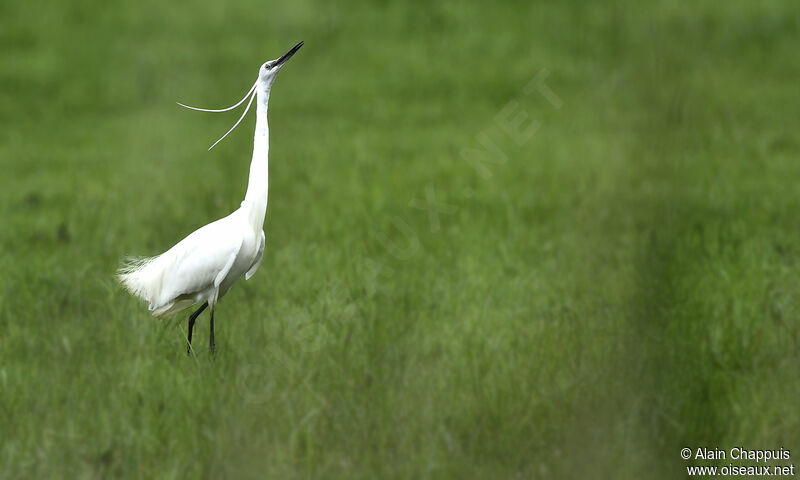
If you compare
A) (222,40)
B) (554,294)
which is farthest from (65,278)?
(222,40)

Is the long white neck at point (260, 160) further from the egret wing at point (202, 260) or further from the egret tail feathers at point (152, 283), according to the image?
the egret tail feathers at point (152, 283)

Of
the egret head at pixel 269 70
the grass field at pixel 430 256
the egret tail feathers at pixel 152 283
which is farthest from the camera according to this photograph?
the egret tail feathers at pixel 152 283

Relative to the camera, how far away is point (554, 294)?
13.2ft

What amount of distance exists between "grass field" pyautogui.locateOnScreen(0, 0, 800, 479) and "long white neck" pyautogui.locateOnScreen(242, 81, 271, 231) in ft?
1.53

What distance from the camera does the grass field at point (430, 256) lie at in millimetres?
1837

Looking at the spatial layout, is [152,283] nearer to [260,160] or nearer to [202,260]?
[202,260]

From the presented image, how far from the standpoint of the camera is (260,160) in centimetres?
234

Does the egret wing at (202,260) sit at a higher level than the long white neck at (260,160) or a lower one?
lower

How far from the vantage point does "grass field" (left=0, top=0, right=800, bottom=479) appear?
1.84m

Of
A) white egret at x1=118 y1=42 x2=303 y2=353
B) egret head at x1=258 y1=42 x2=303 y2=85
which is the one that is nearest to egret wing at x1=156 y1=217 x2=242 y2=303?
white egret at x1=118 y1=42 x2=303 y2=353

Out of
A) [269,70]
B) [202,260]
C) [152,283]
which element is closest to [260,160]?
[269,70]

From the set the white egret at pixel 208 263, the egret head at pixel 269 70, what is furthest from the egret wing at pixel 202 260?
the egret head at pixel 269 70

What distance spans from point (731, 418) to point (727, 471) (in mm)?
296

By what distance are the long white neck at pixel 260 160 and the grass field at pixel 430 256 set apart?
0.47m
